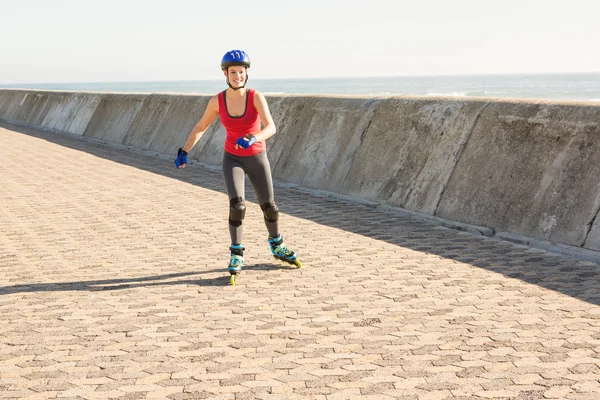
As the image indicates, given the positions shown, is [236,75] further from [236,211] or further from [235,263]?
[235,263]

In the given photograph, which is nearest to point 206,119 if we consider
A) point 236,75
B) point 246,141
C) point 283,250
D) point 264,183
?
point 236,75

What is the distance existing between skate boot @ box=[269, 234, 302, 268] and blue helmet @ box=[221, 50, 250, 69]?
149 cm

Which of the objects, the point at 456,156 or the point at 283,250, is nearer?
the point at 283,250

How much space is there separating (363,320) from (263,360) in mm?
1034

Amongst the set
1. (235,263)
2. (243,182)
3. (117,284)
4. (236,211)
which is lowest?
(117,284)

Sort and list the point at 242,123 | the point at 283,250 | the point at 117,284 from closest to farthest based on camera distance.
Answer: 1. the point at 117,284
2. the point at 242,123
3. the point at 283,250

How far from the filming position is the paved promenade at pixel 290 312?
14.2ft

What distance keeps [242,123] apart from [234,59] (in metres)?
0.52

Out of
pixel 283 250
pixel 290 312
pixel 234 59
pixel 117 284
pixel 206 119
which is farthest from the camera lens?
pixel 206 119

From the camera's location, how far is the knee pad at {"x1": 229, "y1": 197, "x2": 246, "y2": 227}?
6.92 metres

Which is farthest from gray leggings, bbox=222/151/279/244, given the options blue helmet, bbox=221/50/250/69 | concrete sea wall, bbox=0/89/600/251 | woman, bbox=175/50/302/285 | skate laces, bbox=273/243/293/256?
concrete sea wall, bbox=0/89/600/251

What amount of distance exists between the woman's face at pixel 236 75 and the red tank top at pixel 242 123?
115 mm

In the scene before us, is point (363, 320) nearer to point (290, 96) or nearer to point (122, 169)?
point (290, 96)

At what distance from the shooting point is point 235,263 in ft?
22.1
